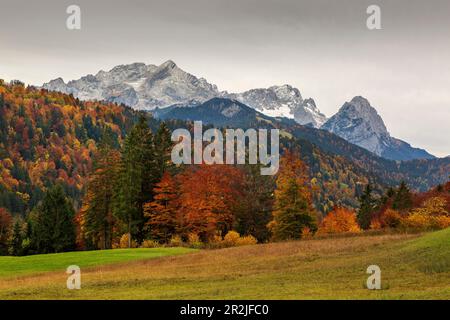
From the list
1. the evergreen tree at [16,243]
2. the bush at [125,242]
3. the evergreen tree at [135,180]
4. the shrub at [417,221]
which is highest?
the evergreen tree at [135,180]

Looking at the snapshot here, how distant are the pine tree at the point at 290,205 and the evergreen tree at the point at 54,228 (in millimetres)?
38661

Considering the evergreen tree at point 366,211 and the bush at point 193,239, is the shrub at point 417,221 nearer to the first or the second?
the bush at point 193,239

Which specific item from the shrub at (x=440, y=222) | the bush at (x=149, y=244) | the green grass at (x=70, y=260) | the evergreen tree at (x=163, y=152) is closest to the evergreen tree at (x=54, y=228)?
the evergreen tree at (x=163, y=152)

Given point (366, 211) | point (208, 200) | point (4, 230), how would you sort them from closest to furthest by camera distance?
Answer: point (208, 200)
point (4, 230)
point (366, 211)

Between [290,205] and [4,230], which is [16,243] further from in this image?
[290,205]

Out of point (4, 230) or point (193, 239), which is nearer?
point (193, 239)

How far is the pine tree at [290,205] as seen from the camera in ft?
217

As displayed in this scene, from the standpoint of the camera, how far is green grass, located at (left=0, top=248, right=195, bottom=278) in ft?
147

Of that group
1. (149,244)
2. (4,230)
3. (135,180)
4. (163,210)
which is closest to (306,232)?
(163,210)

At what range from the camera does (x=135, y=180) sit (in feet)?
226

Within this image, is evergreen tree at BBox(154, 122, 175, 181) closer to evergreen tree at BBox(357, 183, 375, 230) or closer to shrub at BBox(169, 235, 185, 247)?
shrub at BBox(169, 235, 185, 247)

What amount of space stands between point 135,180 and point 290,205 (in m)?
20.6
